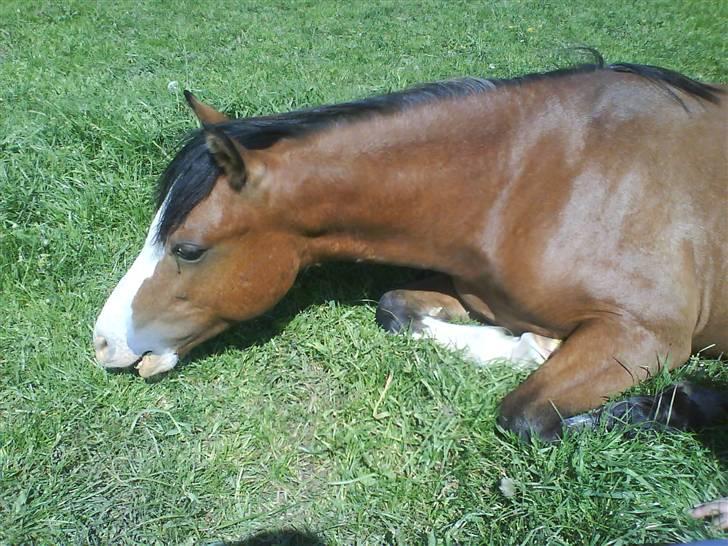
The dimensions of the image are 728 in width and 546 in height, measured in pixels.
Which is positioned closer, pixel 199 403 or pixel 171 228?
pixel 171 228

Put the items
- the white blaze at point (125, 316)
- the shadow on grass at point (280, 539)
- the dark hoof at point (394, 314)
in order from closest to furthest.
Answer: the shadow on grass at point (280, 539), the white blaze at point (125, 316), the dark hoof at point (394, 314)

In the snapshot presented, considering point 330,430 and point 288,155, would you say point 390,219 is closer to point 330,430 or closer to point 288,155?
point 288,155

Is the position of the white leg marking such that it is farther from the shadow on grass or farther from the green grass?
the shadow on grass

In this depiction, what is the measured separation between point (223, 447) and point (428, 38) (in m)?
5.98

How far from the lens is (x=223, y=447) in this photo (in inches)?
96.2

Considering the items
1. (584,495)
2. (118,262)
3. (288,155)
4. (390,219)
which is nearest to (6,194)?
(118,262)

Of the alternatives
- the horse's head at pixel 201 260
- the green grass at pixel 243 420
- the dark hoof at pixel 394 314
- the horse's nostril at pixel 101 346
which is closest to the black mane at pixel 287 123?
the horse's head at pixel 201 260

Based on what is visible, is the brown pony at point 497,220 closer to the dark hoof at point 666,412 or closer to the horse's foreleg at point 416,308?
the dark hoof at point 666,412

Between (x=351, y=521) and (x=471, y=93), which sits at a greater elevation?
(x=471, y=93)

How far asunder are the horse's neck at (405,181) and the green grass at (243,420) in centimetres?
55

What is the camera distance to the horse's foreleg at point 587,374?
2354 millimetres

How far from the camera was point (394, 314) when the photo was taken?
117 inches

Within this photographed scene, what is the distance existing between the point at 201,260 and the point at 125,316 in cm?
40

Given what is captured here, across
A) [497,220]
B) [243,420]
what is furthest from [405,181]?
[243,420]
